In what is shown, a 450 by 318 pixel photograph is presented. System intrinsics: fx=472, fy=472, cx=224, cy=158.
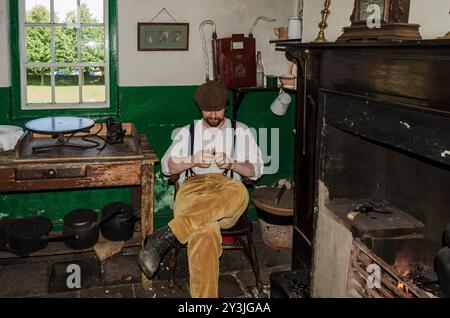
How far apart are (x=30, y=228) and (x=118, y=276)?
2.81 feet

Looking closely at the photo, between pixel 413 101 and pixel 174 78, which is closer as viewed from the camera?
pixel 413 101

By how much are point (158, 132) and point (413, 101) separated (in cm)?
284

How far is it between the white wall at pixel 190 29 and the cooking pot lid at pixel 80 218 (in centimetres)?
126

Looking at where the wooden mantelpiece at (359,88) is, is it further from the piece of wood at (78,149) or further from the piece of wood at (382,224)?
the piece of wood at (78,149)

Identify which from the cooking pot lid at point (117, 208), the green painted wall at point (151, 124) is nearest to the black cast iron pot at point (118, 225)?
the cooking pot lid at point (117, 208)

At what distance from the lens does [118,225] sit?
13.5 feet

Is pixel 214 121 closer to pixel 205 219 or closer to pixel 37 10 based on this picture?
pixel 205 219

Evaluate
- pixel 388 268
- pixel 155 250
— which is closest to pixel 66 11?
pixel 155 250

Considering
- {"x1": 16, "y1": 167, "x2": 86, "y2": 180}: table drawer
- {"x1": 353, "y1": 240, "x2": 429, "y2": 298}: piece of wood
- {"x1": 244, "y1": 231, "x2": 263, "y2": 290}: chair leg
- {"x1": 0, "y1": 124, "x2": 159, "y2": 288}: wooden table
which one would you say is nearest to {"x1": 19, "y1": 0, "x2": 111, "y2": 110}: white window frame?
{"x1": 0, "y1": 124, "x2": 159, "y2": 288}: wooden table
